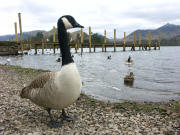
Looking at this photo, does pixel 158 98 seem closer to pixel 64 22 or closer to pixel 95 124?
pixel 95 124

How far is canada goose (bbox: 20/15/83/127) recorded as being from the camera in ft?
14.4

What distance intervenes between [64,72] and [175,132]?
3445 mm

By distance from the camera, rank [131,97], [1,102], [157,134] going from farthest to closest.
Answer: [131,97] → [1,102] → [157,134]

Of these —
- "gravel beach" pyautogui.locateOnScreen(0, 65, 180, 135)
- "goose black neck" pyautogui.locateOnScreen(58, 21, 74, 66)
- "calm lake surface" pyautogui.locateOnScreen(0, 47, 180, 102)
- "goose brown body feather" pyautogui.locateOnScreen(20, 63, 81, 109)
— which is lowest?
"calm lake surface" pyautogui.locateOnScreen(0, 47, 180, 102)

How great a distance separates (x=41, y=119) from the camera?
5.45 meters

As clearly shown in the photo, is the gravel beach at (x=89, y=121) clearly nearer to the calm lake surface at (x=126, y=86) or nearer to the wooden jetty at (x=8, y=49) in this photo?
the calm lake surface at (x=126, y=86)

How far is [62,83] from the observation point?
4363 mm

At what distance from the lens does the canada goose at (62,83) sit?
14.4 feet

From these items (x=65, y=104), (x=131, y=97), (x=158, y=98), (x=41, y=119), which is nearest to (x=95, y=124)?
(x=65, y=104)

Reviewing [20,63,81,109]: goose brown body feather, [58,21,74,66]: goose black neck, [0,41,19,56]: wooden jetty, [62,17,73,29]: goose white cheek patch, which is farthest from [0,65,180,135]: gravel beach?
[0,41,19,56]: wooden jetty

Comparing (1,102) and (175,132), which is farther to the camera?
(1,102)

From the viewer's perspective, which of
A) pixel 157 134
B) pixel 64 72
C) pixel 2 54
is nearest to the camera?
pixel 64 72

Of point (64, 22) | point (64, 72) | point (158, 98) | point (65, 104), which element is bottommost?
point (158, 98)

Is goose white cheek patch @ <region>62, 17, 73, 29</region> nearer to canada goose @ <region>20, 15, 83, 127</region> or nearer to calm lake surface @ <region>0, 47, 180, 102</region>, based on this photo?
canada goose @ <region>20, 15, 83, 127</region>
